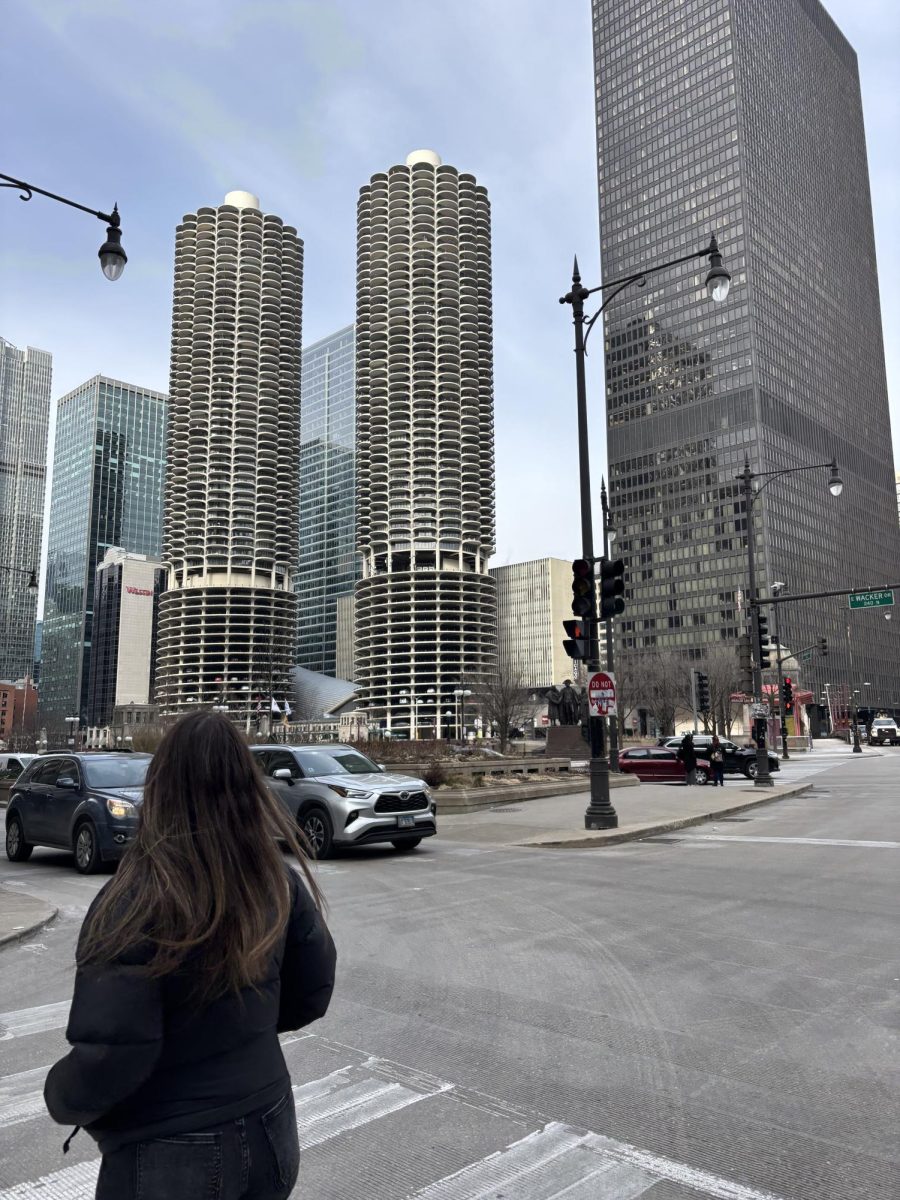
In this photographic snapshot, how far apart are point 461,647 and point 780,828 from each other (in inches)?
6305

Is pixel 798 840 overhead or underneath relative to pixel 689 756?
underneath

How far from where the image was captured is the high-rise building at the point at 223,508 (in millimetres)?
183500

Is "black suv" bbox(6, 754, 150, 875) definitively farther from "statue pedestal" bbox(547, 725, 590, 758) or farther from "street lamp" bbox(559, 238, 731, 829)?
"statue pedestal" bbox(547, 725, 590, 758)

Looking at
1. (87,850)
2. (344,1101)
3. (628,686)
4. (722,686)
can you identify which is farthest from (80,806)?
(628,686)

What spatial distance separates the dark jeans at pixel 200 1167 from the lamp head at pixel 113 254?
13.7 meters

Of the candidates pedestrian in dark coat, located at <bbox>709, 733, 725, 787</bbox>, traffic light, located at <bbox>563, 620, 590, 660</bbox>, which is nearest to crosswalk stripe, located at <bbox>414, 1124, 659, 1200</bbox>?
traffic light, located at <bbox>563, 620, 590, 660</bbox>

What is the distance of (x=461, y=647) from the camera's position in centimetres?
17775

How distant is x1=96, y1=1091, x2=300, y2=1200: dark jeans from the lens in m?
1.92

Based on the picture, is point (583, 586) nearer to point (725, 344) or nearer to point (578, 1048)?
point (578, 1048)

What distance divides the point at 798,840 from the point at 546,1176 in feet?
43.6

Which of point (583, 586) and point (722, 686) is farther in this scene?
point (722, 686)

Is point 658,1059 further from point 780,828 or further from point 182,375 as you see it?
point 182,375

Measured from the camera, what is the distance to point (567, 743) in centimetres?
3900

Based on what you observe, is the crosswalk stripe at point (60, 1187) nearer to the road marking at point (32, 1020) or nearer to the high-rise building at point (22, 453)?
the road marking at point (32, 1020)
